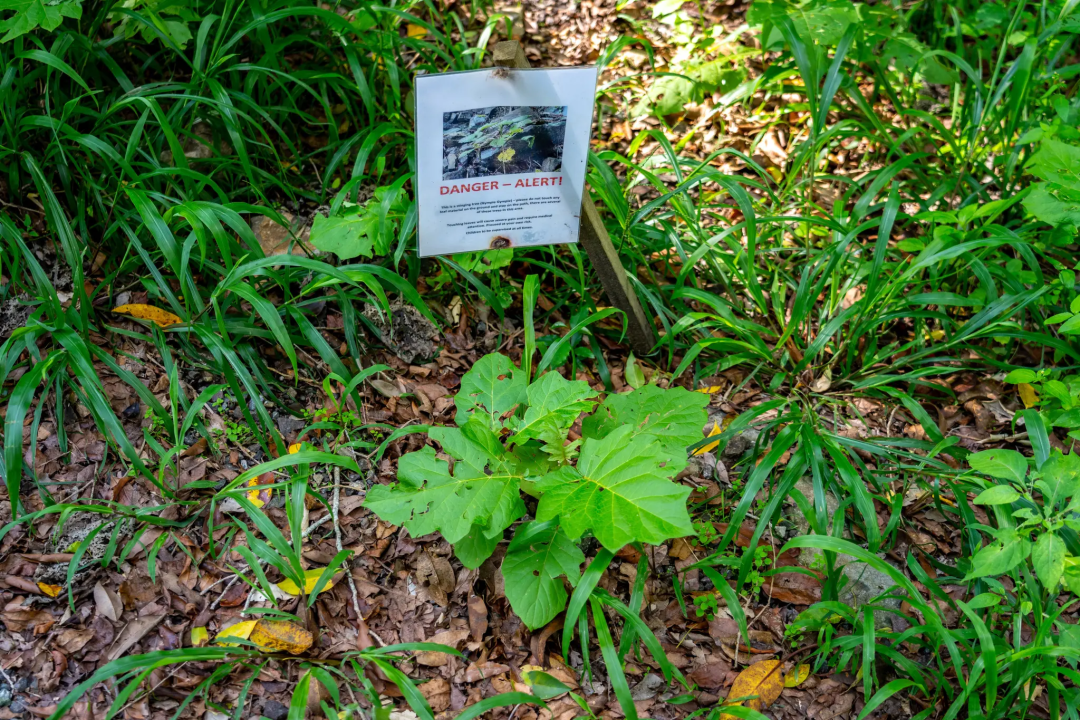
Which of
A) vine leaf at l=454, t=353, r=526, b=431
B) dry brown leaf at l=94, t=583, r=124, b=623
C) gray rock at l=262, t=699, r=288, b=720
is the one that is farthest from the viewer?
vine leaf at l=454, t=353, r=526, b=431

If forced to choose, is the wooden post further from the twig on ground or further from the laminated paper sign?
the twig on ground

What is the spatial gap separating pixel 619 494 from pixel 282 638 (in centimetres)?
92

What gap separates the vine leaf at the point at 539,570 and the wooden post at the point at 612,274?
801 mm

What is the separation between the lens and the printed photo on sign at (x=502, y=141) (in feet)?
6.09

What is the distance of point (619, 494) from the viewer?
1707 mm

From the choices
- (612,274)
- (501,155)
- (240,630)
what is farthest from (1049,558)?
(240,630)

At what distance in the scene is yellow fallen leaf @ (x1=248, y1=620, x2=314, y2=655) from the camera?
1.89 m

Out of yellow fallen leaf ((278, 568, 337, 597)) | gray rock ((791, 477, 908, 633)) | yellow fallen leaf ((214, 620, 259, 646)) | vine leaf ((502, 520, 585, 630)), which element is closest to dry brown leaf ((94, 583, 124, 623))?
yellow fallen leaf ((214, 620, 259, 646))

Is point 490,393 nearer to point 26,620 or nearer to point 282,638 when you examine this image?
point 282,638

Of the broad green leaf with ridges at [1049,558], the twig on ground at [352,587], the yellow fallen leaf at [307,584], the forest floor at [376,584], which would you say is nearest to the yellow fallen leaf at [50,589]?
the forest floor at [376,584]

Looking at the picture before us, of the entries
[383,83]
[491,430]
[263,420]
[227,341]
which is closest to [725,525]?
[491,430]

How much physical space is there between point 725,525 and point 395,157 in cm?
175

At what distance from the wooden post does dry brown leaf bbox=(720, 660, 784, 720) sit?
1.06 meters

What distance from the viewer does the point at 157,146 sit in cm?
257
